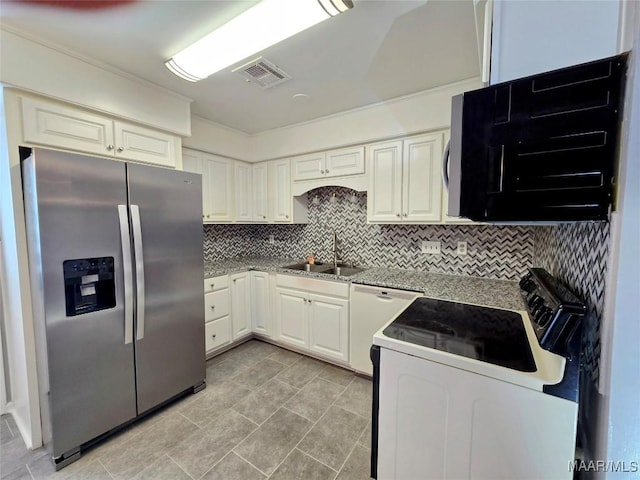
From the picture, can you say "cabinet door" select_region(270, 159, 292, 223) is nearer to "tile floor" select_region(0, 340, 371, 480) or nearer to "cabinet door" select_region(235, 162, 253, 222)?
"cabinet door" select_region(235, 162, 253, 222)

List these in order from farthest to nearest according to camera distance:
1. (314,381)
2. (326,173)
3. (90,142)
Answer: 1. (326,173)
2. (314,381)
3. (90,142)

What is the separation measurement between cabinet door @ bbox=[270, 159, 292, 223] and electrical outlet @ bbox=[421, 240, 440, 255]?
1458 millimetres

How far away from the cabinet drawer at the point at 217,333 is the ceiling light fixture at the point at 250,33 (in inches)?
82.3

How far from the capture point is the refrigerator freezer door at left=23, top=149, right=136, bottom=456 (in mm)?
1440

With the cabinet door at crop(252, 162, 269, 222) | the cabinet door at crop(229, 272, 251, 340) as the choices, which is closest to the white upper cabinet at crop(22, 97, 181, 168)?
the cabinet door at crop(252, 162, 269, 222)

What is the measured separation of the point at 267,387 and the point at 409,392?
1.56 m

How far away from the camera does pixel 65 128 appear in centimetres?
171


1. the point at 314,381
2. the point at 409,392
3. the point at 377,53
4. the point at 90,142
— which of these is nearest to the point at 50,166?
the point at 90,142

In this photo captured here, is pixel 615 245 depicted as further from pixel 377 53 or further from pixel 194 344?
pixel 194 344

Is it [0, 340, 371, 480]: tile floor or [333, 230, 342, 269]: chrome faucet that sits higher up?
[333, 230, 342, 269]: chrome faucet

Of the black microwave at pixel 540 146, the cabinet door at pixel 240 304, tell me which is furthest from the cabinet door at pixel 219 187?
the black microwave at pixel 540 146

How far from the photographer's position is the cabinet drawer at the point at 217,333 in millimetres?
2579

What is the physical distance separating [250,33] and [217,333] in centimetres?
245

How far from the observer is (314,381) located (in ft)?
7.73
